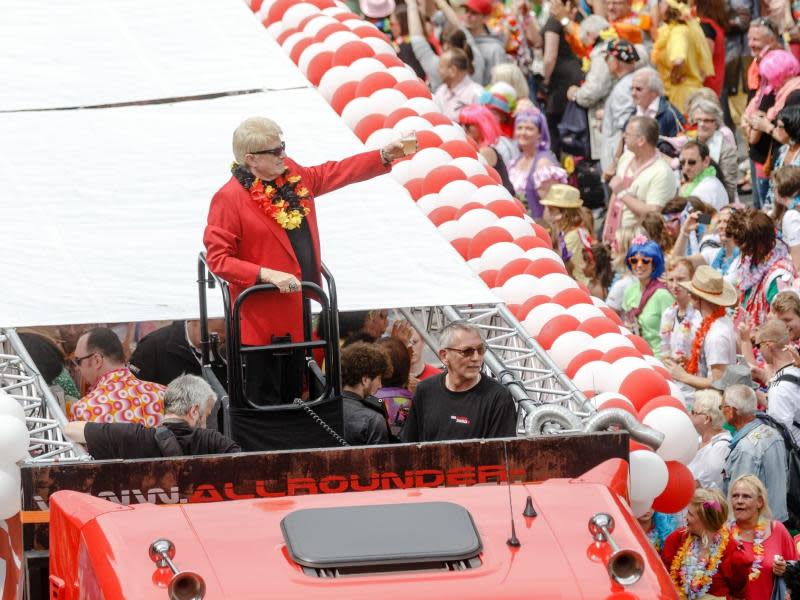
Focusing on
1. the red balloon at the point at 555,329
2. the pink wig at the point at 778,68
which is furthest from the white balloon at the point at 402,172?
the pink wig at the point at 778,68

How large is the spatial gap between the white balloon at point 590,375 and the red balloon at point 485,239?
5.17 ft

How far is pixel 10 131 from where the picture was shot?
1084cm

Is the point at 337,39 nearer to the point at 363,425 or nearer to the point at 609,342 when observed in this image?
the point at 609,342

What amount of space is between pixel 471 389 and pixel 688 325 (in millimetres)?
3629

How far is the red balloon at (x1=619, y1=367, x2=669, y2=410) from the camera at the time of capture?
28.8 ft

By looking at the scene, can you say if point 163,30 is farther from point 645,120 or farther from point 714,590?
point 714,590

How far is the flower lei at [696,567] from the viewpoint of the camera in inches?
366

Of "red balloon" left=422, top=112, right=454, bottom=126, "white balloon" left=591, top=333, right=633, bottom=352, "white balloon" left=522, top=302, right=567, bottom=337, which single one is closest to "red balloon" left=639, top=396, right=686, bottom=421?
"white balloon" left=591, top=333, right=633, bottom=352

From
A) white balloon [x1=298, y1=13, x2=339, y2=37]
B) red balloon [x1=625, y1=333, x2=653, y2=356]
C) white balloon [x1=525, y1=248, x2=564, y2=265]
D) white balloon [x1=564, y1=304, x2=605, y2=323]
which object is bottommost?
red balloon [x1=625, y1=333, x2=653, y2=356]

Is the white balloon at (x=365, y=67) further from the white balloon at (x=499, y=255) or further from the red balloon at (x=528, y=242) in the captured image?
the white balloon at (x=499, y=255)

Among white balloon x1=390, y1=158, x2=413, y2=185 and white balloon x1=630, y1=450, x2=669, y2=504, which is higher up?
white balloon x1=390, y1=158, x2=413, y2=185

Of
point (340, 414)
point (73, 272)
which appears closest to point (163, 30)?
point (73, 272)

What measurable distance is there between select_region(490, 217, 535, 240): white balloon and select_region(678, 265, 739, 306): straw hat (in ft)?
3.71

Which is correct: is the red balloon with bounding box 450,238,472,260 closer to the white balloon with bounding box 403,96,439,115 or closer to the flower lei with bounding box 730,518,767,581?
the white balloon with bounding box 403,96,439,115
